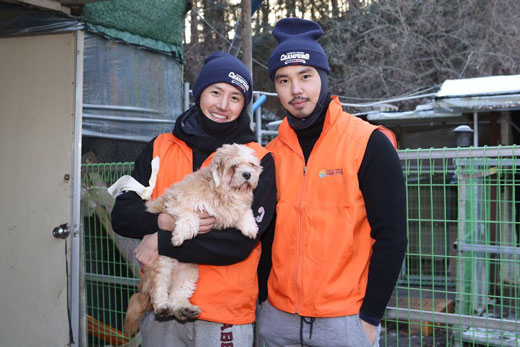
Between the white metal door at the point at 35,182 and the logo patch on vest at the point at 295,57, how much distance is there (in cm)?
277

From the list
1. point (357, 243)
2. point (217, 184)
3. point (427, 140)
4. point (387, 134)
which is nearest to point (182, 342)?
point (217, 184)

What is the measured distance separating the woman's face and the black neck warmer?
0.38 m

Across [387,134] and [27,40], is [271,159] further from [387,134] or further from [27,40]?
[27,40]

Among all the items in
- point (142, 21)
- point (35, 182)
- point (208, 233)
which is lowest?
point (208, 233)

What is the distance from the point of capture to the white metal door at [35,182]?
483 centimetres

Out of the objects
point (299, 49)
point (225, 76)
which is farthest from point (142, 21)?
point (299, 49)

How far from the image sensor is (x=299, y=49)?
2826 mm

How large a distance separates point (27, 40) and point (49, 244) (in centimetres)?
201

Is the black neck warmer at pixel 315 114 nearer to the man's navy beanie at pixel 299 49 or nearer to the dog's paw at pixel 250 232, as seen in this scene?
the man's navy beanie at pixel 299 49

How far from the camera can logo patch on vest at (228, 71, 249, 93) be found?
3.04m

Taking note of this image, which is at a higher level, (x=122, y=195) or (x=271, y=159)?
(x=271, y=159)

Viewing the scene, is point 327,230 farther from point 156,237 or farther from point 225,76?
point 225,76

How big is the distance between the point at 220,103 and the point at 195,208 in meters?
0.65

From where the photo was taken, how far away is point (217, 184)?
2.95 metres
